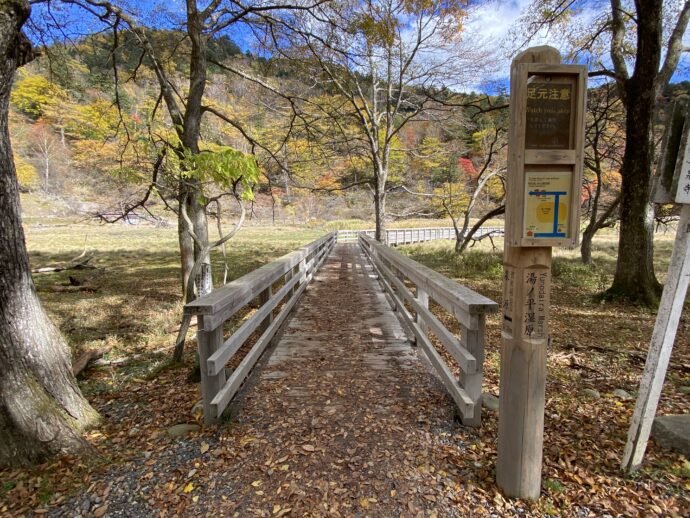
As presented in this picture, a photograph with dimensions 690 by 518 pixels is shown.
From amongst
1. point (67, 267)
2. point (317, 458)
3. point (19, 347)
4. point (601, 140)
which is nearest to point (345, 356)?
point (317, 458)

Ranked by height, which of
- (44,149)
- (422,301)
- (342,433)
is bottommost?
(342,433)

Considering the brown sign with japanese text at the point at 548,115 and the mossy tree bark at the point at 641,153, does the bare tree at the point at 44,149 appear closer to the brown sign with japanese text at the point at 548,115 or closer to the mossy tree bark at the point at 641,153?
the mossy tree bark at the point at 641,153

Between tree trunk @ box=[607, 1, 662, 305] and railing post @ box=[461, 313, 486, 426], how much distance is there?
5977mm

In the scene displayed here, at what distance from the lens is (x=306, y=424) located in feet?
9.84

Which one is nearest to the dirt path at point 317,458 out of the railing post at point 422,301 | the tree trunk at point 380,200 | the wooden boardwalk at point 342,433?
the wooden boardwalk at point 342,433

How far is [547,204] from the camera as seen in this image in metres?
1.96

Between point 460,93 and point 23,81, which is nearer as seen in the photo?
point 460,93

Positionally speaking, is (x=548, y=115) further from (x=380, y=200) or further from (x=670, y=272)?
(x=380, y=200)

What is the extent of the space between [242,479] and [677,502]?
2556 millimetres

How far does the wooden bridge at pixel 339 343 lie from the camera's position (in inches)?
111

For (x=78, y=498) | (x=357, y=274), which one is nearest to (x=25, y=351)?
(x=78, y=498)

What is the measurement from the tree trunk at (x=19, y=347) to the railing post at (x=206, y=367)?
2.78 ft

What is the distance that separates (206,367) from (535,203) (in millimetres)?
2420

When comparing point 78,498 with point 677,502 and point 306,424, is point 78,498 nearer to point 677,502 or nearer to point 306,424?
point 306,424
